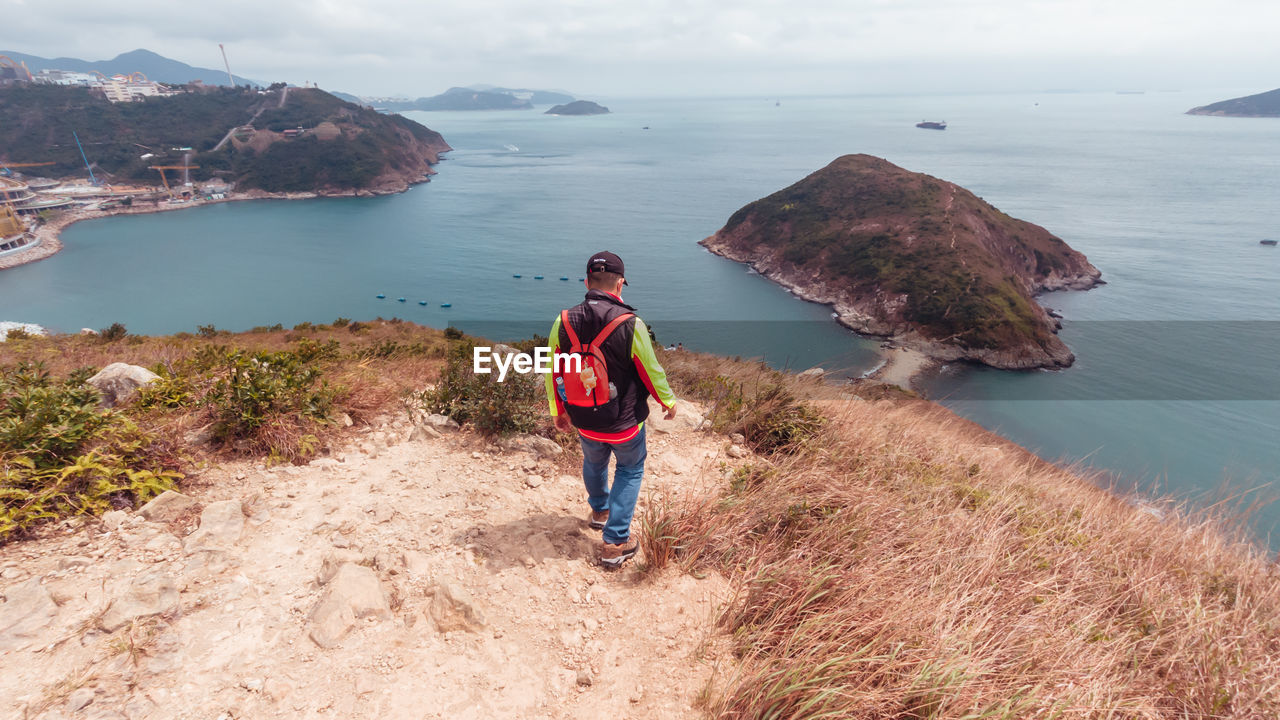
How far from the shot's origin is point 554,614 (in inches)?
126

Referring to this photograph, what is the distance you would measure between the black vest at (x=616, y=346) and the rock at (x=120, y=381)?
516cm

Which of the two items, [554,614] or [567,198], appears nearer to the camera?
[554,614]

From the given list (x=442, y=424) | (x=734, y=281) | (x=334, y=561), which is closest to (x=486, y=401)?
(x=442, y=424)

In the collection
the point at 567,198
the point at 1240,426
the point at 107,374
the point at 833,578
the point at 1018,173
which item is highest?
the point at 1018,173

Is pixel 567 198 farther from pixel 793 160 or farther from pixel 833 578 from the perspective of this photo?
pixel 833 578

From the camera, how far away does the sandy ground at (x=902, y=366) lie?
4678cm

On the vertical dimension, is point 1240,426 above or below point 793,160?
below

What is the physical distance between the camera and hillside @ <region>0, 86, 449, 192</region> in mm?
111062

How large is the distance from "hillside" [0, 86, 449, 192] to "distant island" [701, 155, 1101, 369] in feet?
298

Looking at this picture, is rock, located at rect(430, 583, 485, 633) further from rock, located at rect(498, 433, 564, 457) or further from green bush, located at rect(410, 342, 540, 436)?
green bush, located at rect(410, 342, 540, 436)

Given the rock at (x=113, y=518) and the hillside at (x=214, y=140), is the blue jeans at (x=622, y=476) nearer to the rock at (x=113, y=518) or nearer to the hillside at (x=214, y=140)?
the rock at (x=113, y=518)

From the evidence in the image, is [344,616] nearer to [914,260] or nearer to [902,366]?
[902,366]

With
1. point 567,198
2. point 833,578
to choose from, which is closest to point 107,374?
point 833,578

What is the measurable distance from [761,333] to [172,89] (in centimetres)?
20784
